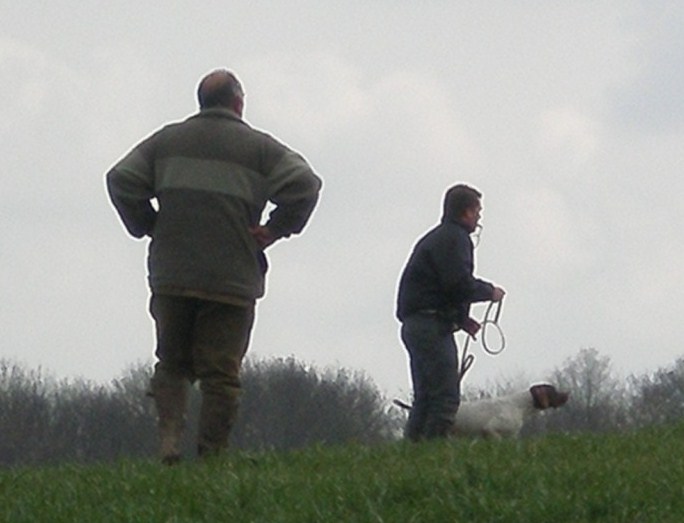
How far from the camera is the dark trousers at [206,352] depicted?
31.7ft

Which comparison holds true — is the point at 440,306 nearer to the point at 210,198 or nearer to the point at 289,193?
the point at 289,193

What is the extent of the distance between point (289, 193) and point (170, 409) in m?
1.24

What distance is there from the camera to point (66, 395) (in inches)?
2190

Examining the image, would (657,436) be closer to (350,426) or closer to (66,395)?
(350,426)

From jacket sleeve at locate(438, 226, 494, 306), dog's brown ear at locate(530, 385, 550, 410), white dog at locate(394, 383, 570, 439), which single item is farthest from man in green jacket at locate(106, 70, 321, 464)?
dog's brown ear at locate(530, 385, 550, 410)

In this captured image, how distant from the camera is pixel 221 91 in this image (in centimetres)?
982

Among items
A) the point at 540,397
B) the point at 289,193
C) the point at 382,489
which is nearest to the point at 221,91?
the point at 289,193

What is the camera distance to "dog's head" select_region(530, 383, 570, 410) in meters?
14.4

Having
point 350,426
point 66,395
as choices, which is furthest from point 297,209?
point 66,395

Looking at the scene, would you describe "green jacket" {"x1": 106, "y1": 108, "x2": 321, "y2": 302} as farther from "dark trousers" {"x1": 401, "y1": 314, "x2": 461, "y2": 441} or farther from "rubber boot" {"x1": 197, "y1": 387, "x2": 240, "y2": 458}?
"dark trousers" {"x1": 401, "y1": 314, "x2": 461, "y2": 441}

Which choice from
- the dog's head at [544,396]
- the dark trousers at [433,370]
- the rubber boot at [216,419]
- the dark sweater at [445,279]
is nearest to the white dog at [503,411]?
the dog's head at [544,396]

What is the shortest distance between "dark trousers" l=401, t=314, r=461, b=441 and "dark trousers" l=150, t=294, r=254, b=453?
6.95 ft

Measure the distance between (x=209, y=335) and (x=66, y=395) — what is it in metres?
46.7

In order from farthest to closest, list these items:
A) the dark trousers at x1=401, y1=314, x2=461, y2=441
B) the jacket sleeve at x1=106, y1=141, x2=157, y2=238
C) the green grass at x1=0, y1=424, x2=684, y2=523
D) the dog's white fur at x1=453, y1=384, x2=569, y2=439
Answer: the dog's white fur at x1=453, y1=384, x2=569, y2=439
the dark trousers at x1=401, y1=314, x2=461, y2=441
the jacket sleeve at x1=106, y1=141, x2=157, y2=238
the green grass at x1=0, y1=424, x2=684, y2=523
